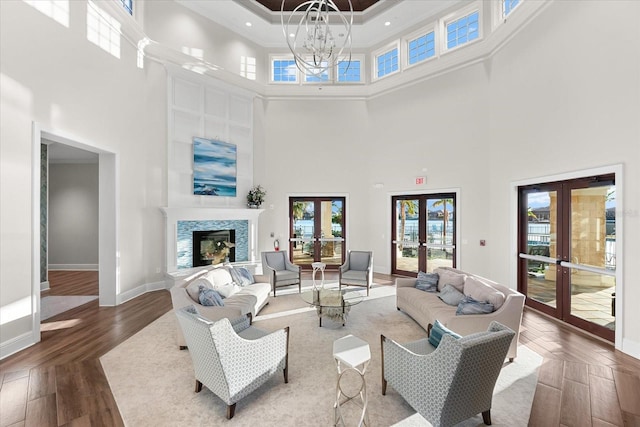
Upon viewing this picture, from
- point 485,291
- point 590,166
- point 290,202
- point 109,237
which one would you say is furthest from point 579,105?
point 109,237

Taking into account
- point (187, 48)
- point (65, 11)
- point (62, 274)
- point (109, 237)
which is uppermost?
point (187, 48)

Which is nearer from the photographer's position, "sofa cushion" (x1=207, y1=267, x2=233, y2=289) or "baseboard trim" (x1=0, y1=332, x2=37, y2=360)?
"baseboard trim" (x1=0, y1=332, x2=37, y2=360)

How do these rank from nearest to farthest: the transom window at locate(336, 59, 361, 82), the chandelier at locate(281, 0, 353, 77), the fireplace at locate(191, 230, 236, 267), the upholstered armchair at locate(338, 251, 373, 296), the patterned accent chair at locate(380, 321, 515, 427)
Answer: the patterned accent chair at locate(380, 321, 515, 427) → the chandelier at locate(281, 0, 353, 77) → the upholstered armchair at locate(338, 251, 373, 296) → the fireplace at locate(191, 230, 236, 267) → the transom window at locate(336, 59, 361, 82)

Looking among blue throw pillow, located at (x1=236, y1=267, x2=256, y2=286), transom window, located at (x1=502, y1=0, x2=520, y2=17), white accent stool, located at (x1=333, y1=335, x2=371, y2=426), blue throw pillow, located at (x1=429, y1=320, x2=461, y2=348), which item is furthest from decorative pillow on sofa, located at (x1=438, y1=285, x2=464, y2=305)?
transom window, located at (x1=502, y1=0, x2=520, y2=17)

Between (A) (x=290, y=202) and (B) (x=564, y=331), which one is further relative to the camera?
(A) (x=290, y=202)

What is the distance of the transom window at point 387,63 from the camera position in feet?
27.9

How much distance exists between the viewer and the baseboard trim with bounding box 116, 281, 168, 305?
591 cm

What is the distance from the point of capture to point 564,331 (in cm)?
452

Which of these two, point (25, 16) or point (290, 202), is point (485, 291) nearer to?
point (290, 202)

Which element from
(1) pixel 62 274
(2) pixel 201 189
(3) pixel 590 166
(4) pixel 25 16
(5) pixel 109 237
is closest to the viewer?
(4) pixel 25 16

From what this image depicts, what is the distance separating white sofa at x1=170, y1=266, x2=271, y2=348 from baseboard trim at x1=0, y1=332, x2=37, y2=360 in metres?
1.84

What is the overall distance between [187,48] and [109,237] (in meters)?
4.92

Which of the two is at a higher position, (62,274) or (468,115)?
(468,115)

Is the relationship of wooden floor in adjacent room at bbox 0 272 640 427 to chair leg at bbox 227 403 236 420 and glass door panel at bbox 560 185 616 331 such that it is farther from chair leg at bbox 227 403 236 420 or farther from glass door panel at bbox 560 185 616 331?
chair leg at bbox 227 403 236 420
